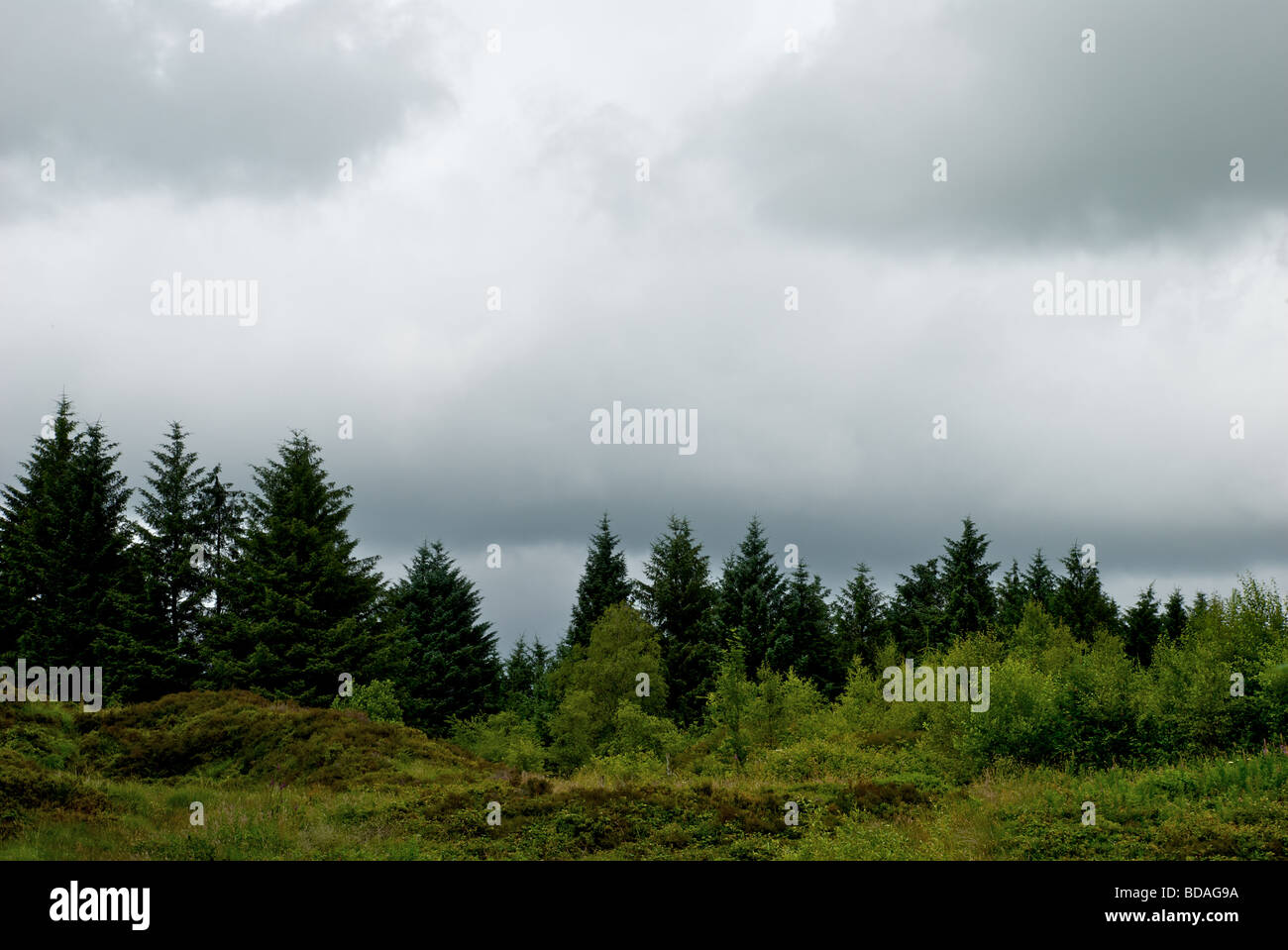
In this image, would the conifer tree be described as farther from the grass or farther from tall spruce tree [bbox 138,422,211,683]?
the grass

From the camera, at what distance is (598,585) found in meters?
64.4

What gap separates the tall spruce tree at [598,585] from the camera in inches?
2493

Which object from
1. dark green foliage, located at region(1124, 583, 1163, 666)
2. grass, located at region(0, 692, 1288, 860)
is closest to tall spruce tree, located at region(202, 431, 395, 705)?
grass, located at region(0, 692, 1288, 860)

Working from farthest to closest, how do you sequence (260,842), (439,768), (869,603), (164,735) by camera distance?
(869,603) < (164,735) < (439,768) < (260,842)

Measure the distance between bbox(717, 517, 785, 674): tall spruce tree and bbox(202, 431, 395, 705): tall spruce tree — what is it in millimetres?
24791

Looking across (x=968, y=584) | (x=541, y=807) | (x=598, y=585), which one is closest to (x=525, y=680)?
(x=598, y=585)

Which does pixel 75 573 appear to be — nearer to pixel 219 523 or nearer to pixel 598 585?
pixel 219 523

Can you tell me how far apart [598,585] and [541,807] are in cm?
4505

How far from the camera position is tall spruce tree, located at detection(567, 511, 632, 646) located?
6331 cm
